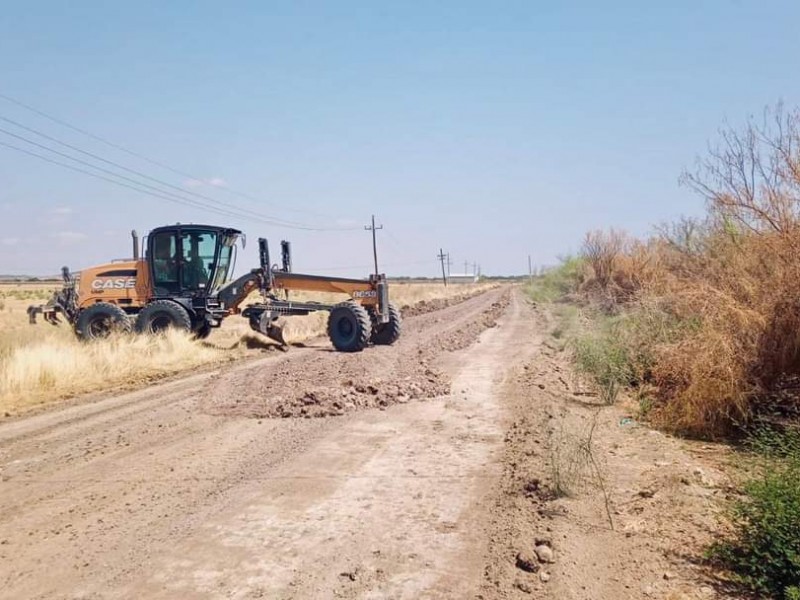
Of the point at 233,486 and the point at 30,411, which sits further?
the point at 30,411

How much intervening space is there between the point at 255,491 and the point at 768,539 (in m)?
4.34

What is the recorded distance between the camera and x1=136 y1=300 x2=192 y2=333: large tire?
1822 centimetres

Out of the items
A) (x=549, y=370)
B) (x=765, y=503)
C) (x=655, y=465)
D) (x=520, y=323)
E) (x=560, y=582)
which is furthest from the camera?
(x=520, y=323)

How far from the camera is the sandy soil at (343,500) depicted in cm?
472

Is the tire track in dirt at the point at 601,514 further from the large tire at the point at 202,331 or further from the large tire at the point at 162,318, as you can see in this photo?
the large tire at the point at 202,331

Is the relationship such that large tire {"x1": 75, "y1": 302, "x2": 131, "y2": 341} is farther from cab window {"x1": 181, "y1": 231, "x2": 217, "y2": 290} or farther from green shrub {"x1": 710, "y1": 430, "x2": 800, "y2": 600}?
green shrub {"x1": 710, "y1": 430, "x2": 800, "y2": 600}

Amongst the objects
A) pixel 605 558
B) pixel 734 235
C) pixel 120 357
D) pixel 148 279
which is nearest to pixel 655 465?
pixel 605 558

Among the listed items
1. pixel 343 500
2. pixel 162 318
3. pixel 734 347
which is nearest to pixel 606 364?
pixel 734 347

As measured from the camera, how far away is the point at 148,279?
1961 centimetres

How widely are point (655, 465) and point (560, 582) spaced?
3.25 metres

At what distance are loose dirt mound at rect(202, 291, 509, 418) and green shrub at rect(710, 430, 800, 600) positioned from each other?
6186 mm

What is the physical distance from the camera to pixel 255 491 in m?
6.61

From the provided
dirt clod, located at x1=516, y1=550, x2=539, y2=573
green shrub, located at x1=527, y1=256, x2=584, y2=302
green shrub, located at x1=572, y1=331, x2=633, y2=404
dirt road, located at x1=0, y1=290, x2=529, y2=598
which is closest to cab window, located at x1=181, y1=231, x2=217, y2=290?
dirt road, located at x1=0, y1=290, x2=529, y2=598

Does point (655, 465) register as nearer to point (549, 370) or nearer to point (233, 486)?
point (233, 486)
